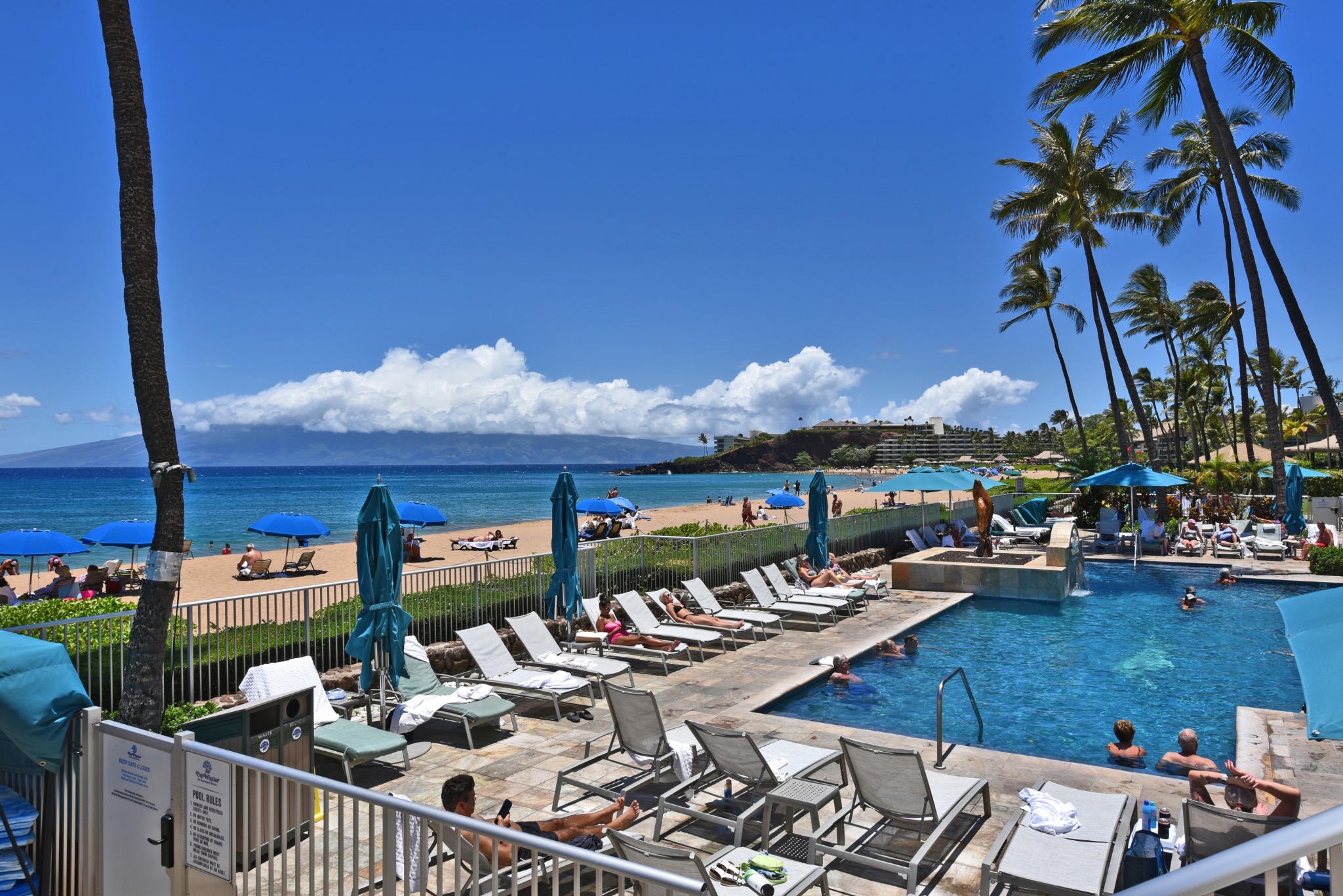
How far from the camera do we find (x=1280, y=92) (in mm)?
16625

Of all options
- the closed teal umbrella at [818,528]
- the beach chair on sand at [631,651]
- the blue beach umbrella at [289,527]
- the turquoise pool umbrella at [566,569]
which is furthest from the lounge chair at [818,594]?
the blue beach umbrella at [289,527]

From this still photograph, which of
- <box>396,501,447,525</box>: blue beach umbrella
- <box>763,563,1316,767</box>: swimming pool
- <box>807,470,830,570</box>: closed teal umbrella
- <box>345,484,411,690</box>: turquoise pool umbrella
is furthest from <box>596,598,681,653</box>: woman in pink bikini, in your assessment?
<box>396,501,447,525</box>: blue beach umbrella

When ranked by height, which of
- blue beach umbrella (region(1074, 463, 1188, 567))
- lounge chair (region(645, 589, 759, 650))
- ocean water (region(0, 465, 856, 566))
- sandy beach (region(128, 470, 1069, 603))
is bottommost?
ocean water (region(0, 465, 856, 566))

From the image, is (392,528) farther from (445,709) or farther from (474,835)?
(474,835)

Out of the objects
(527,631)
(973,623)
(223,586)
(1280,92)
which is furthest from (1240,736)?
(223,586)

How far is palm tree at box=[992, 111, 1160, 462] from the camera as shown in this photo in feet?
89.9

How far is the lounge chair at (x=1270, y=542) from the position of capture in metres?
19.7

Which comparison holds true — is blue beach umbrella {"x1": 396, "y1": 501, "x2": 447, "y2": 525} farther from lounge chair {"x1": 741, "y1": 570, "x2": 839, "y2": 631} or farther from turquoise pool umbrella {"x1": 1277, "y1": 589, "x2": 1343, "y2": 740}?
turquoise pool umbrella {"x1": 1277, "y1": 589, "x2": 1343, "y2": 740}

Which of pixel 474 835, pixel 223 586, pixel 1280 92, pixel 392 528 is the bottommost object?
pixel 223 586

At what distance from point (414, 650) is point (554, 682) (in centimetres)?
151

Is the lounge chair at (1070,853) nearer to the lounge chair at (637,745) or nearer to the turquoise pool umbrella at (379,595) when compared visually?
the lounge chair at (637,745)

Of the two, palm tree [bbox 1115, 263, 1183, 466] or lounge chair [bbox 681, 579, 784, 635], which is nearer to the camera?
lounge chair [bbox 681, 579, 784, 635]

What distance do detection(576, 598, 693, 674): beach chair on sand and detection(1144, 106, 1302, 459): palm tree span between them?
969 inches

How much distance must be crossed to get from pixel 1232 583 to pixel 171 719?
18.9m
